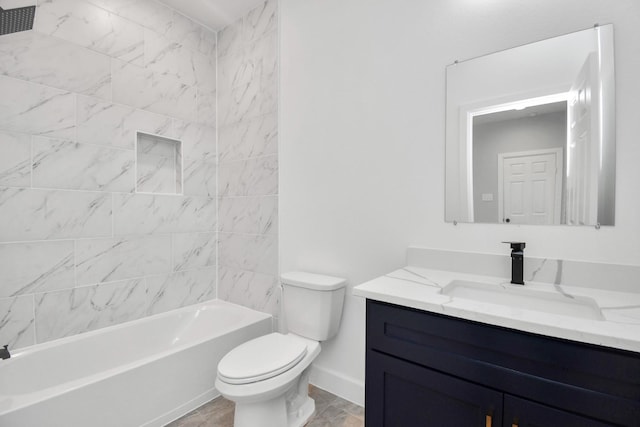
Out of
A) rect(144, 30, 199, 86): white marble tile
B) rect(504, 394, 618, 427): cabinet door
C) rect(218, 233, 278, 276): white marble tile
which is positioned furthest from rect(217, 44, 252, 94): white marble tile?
rect(504, 394, 618, 427): cabinet door

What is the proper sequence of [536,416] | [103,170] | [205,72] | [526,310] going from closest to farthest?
[536,416]
[526,310]
[103,170]
[205,72]

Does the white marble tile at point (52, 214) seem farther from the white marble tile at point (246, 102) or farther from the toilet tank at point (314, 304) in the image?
the toilet tank at point (314, 304)

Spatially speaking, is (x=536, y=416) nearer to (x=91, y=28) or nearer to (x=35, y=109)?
(x=35, y=109)

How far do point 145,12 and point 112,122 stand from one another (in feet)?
2.90

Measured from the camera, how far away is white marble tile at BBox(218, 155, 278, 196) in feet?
7.68

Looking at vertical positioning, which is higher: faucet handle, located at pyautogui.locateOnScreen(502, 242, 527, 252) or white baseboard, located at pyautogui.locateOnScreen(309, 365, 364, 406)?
faucet handle, located at pyautogui.locateOnScreen(502, 242, 527, 252)

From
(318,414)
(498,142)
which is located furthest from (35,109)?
(498,142)

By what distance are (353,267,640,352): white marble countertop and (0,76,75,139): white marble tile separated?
6.75 feet

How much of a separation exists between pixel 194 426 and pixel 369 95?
2.12m

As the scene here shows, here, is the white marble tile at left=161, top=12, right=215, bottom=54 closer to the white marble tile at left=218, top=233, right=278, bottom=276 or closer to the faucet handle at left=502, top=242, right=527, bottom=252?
the white marble tile at left=218, top=233, right=278, bottom=276

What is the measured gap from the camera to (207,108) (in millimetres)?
2699

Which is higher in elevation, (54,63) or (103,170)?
(54,63)

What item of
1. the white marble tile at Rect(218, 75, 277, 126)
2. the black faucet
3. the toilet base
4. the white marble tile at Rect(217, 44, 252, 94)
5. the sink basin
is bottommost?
the toilet base

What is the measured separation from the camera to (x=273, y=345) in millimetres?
1681
